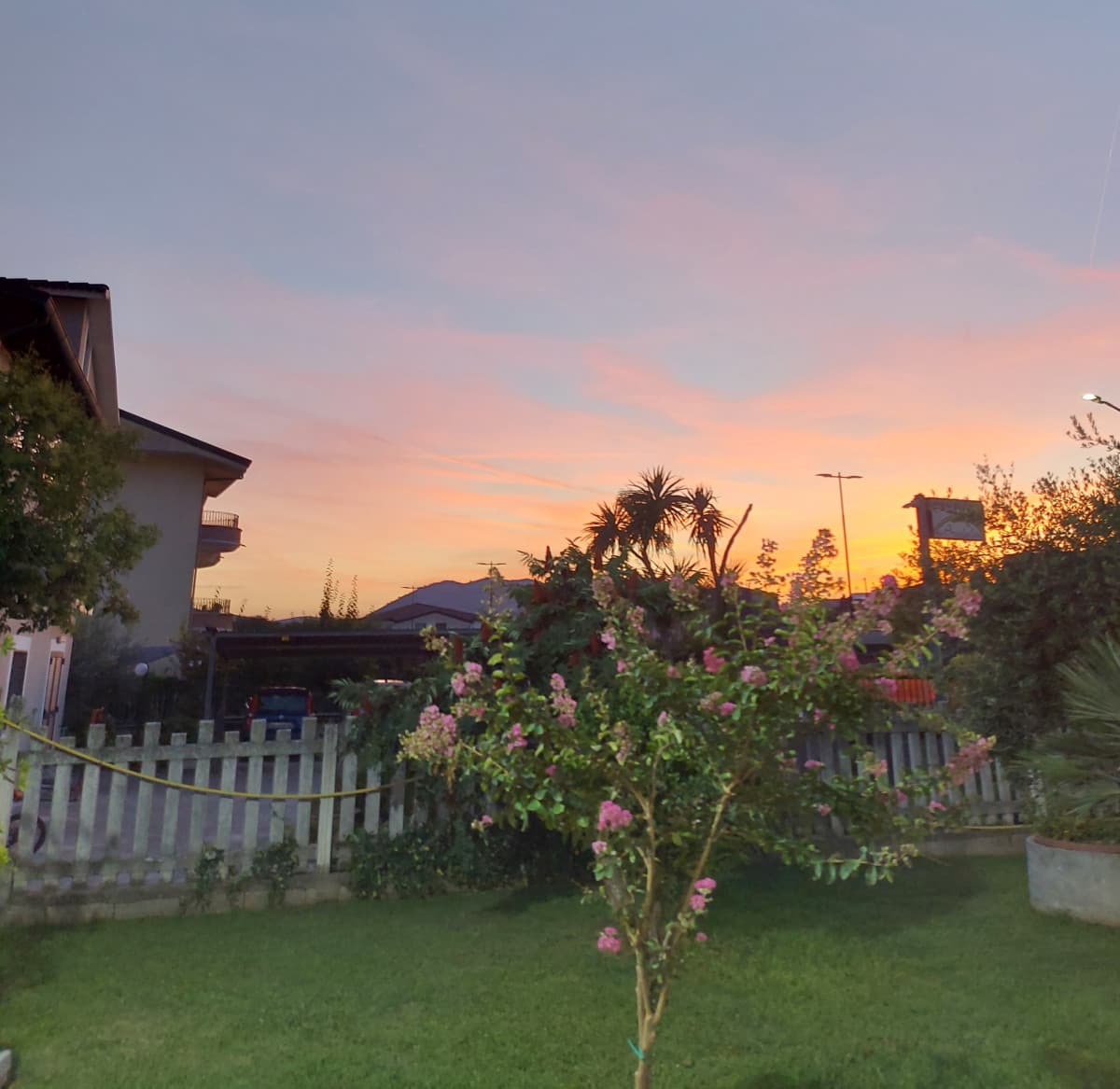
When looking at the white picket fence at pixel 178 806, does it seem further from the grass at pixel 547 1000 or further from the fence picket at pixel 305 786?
the grass at pixel 547 1000

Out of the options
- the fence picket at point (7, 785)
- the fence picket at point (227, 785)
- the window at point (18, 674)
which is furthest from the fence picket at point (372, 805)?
the window at point (18, 674)

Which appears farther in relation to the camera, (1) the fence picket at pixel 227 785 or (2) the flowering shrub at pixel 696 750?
(1) the fence picket at pixel 227 785

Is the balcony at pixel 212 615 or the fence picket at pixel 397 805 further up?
the balcony at pixel 212 615

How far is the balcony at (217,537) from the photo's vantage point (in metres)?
34.6

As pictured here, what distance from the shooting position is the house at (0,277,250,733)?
1695cm

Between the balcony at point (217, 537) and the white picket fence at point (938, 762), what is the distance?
3035 cm

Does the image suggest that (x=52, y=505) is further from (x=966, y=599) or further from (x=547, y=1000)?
(x=966, y=599)

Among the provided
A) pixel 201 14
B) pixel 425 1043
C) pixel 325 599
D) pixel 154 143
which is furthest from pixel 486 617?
pixel 325 599

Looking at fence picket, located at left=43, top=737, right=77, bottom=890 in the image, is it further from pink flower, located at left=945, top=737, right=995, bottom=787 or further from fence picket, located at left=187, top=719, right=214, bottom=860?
pink flower, located at left=945, top=737, right=995, bottom=787

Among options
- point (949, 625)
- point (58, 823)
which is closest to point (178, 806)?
point (58, 823)

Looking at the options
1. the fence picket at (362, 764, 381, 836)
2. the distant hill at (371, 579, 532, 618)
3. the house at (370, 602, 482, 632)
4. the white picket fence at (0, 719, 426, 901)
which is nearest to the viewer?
the white picket fence at (0, 719, 426, 901)

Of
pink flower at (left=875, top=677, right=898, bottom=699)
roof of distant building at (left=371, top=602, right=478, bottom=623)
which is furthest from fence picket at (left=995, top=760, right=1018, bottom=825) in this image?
roof of distant building at (left=371, top=602, right=478, bottom=623)

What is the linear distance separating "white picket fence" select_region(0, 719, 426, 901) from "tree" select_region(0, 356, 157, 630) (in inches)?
139

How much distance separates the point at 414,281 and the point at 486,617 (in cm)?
882
